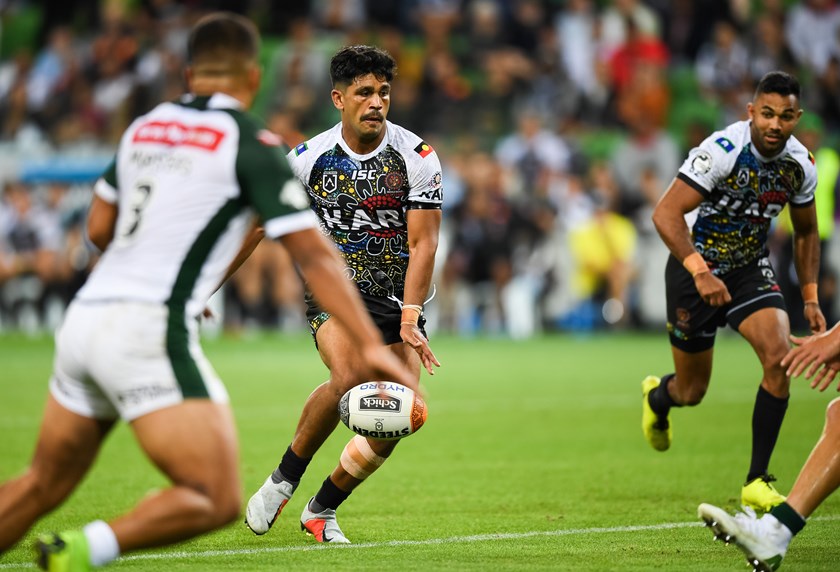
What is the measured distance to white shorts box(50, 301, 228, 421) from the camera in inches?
189

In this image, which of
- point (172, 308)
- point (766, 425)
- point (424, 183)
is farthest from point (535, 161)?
point (172, 308)

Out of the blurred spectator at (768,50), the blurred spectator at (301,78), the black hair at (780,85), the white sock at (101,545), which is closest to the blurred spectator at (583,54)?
the blurred spectator at (768,50)

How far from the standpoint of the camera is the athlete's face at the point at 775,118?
7.95 m

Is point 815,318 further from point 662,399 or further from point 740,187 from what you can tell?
point 662,399

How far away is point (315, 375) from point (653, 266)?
818 cm

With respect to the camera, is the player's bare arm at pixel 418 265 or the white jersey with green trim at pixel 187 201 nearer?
the white jersey with green trim at pixel 187 201

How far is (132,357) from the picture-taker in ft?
15.8

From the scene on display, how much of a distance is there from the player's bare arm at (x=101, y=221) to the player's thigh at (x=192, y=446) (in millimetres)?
804

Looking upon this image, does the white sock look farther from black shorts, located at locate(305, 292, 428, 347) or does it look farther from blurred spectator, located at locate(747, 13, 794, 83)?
blurred spectator, located at locate(747, 13, 794, 83)

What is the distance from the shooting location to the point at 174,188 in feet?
16.1

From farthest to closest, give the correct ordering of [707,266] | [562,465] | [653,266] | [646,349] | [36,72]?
[36,72] → [653,266] → [646,349] → [562,465] → [707,266]

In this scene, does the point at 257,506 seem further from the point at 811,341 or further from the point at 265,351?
the point at 265,351

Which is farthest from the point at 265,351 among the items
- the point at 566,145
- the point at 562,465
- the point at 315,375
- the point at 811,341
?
the point at 811,341

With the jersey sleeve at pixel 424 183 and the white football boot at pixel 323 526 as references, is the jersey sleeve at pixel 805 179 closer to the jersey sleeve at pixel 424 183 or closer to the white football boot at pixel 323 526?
the jersey sleeve at pixel 424 183
